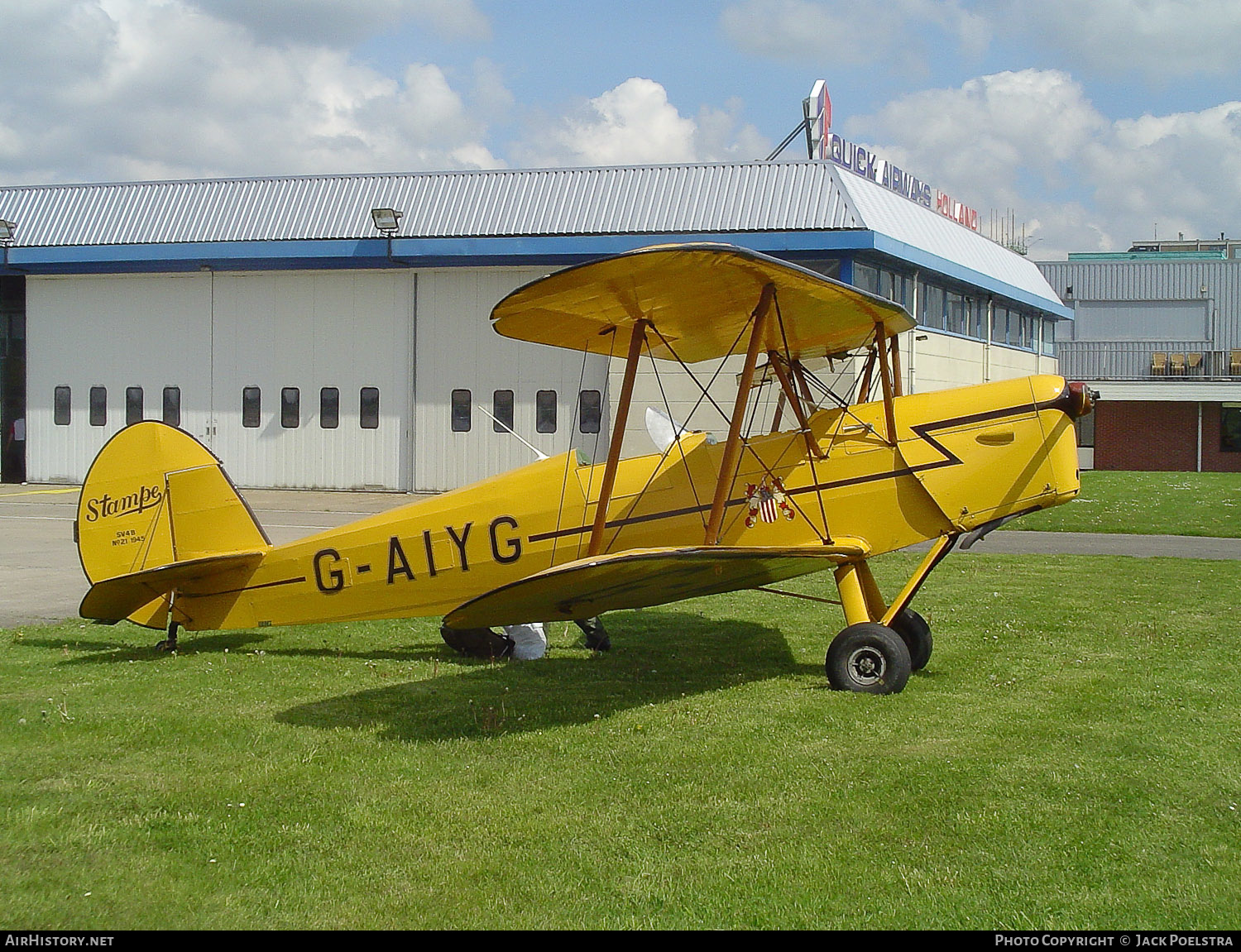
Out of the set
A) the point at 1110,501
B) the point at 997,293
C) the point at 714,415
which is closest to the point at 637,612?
the point at 714,415

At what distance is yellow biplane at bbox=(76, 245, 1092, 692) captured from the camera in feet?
23.0

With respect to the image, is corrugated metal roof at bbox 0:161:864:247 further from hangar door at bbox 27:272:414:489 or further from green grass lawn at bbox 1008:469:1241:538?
green grass lawn at bbox 1008:469:1241:538

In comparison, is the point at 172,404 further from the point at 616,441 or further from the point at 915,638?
the point at 915,638

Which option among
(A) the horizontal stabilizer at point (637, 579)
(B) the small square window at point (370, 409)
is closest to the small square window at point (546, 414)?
(B) the small square window at point (370, 409)

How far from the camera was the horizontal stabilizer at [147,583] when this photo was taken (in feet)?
25.5

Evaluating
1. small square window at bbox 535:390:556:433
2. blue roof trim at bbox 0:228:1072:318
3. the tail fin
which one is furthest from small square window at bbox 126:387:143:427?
the tail fin

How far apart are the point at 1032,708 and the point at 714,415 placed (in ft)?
53.6

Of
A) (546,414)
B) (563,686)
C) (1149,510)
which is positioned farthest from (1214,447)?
(563,686)

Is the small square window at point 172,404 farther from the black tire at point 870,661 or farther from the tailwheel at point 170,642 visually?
the black tire at point 870,661

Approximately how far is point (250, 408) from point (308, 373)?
5.44 feet

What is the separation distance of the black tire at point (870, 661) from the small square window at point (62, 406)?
79.7 ft

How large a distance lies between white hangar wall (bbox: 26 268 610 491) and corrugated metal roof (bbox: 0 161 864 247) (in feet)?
3.61

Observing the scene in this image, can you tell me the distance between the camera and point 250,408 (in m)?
25.4

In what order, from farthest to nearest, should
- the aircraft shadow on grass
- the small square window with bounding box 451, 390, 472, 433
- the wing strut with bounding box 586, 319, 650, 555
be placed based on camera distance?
the small square window with bounding box 451, 390, 472, 433 → the wing strut with bounding box 586, 319, 650, 555 → the aircraft shadow on grass
